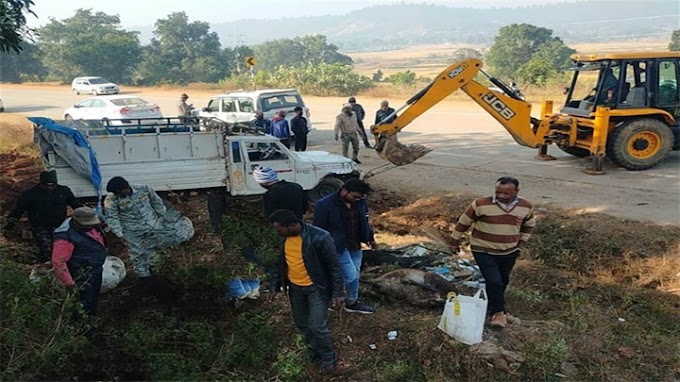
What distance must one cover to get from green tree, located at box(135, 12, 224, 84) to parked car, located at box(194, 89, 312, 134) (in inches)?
1332

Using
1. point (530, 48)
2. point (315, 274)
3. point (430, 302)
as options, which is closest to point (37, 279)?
point (315, 274)

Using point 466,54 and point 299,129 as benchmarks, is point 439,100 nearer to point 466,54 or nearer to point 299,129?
point 299,129

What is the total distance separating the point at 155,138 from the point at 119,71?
168 feet

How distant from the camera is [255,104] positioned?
623 inches

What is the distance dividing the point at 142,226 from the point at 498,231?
3.69 m

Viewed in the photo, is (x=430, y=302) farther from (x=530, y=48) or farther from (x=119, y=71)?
(x=530, y=48)

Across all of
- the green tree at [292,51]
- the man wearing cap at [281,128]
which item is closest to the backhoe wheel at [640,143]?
the man wearing cap at [281,128]

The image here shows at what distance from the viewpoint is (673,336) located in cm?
550

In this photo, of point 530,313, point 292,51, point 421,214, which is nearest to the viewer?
point 530,313

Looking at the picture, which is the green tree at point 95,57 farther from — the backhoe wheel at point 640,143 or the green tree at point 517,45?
the backhoe wheel at point 640,143

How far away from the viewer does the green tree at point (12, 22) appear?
6.61 metres

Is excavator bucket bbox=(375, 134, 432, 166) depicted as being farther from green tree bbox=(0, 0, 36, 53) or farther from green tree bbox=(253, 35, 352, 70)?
green tree bbox=(253, 35, 352, 70)

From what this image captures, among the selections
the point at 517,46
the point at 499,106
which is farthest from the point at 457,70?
the point at 517,46

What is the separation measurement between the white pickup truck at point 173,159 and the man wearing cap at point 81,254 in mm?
3737
